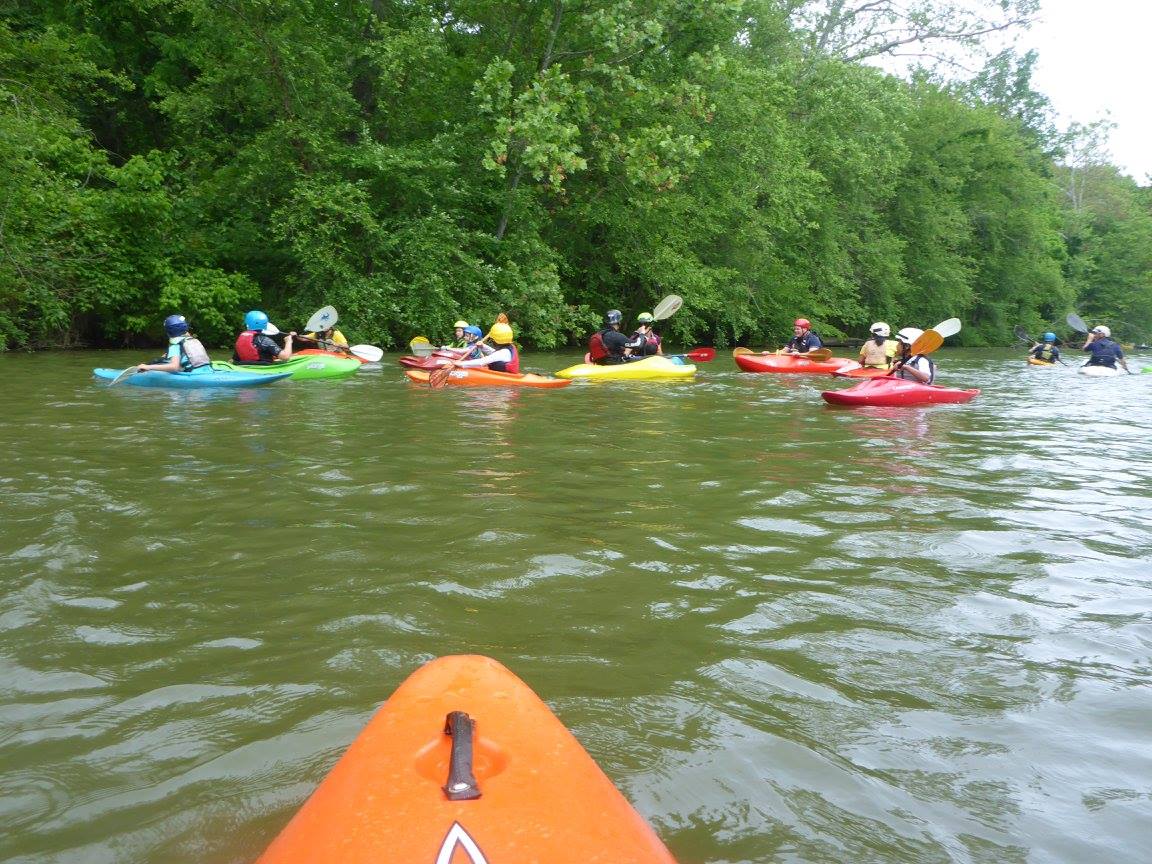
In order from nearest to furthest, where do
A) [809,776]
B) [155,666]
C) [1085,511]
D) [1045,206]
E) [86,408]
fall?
[809,776]
[155,666]
[1085,511]
[86,408]
[1045,206]

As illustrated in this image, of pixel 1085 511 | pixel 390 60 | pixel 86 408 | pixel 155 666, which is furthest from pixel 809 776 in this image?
pixel 390 60

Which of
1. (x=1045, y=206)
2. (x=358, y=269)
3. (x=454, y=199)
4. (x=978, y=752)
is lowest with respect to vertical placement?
(x=978, y=752)

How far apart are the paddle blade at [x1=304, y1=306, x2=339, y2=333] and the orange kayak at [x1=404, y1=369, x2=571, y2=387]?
276 centimetres

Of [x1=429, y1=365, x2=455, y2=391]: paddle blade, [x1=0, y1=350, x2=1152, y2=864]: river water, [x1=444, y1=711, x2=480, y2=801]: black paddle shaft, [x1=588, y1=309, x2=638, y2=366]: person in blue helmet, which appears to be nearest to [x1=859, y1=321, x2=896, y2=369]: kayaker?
[x1=588, y1=309, x2=638, y2=366]: person in blue helmet

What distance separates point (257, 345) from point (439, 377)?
107 inches

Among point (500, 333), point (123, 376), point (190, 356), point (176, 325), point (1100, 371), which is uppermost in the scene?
point (176, 325)

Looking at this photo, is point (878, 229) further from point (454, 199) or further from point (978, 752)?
point (978, 752)

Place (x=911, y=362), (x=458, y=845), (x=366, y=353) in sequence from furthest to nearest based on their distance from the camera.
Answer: (x=366, y=353) < (x=911, y=362) < (x=458, y=845)

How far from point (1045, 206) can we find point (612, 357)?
3067cm

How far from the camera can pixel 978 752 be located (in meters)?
2.40

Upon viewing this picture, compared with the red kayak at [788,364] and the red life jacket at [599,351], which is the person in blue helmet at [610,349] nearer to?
the red life jacket at [599,351]

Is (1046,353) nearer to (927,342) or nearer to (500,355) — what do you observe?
(927,342)

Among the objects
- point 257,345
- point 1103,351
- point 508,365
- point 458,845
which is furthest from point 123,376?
point 1103,351

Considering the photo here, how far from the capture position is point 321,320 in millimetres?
13914
